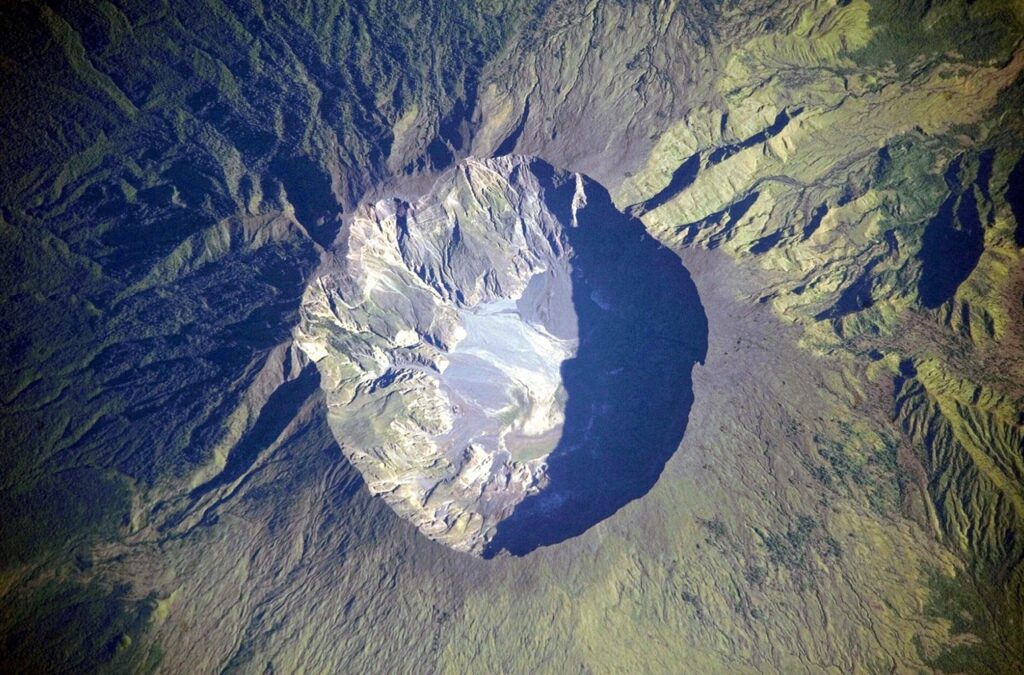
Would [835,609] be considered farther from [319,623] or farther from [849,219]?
[319,623]

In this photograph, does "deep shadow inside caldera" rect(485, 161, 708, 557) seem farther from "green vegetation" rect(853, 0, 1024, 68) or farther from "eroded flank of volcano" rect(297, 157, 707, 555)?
"green vegetation" rect(853, 0, 1024, 68)

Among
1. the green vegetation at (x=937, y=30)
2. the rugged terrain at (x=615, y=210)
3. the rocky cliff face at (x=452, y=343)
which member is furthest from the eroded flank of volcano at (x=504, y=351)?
the green vegetation at (x=937, y=30)

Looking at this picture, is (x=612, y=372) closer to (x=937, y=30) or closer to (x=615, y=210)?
(x=615, y=210)

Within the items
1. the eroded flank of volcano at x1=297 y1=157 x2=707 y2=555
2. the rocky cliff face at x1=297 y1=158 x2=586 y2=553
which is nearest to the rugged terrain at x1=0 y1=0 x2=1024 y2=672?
Answer: the eroded flank of volcano at x1=297 y1=157 x2=707 y2=555

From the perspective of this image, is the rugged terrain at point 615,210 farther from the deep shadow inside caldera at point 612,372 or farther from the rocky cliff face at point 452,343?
the rocky cliff face at point 452,343

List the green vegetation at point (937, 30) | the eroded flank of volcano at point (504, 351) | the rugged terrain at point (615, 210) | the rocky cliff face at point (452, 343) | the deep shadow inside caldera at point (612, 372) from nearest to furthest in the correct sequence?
1. the green vegetation at point (937, 30)
2. the rugged terrain at point (615, 210)
3. the deep shadow inside caldera at point (612, 372)
4. the eroded flank of volcano at point (504, 351)
5. the rocky cliff face at point (452, 343)

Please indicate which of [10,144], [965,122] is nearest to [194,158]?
[10,144]
